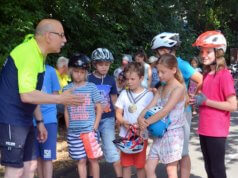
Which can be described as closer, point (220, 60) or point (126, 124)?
point (220, 60)

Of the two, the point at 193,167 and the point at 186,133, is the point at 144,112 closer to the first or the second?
the point at 186,133

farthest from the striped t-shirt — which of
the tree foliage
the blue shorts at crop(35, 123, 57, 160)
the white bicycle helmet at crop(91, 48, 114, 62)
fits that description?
the tree foliage

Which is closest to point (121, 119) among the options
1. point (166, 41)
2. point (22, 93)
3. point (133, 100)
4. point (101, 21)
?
point (133, 100)

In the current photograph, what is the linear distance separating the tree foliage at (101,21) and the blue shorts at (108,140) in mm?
2901

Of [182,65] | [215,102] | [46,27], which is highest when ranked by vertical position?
[46,27]

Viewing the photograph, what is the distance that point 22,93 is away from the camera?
142 inches

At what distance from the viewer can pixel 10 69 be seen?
370 centimetres

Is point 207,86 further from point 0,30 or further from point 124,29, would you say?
point 124,29

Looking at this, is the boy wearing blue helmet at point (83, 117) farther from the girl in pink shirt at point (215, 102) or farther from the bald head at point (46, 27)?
the girl in pink shirt at point (215, 102)

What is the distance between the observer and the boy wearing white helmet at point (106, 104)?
5449mm

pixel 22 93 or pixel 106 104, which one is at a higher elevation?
pixel 22 93

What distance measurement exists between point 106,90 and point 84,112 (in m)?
0.59

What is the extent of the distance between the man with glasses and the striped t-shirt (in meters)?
1.05

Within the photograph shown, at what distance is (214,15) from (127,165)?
21.0 m
